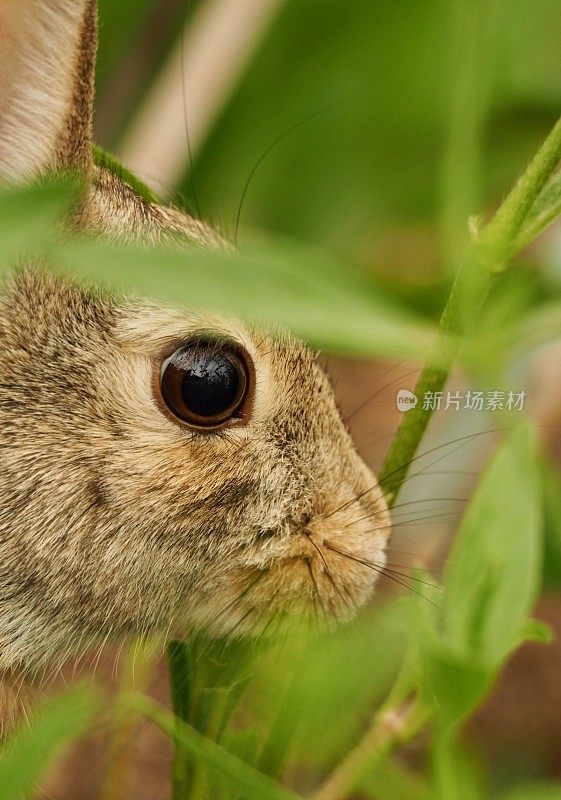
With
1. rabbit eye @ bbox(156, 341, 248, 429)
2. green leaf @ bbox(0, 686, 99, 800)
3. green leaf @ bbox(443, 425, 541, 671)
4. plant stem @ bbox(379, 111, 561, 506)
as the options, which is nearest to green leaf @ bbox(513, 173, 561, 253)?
plant stem @ bbox(379, 111, 561, 506)

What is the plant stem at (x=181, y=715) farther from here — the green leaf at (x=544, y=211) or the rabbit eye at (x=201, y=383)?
the green leaf at (x=544, y=211)

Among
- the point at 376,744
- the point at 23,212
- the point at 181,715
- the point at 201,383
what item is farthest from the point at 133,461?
the point at 23,212

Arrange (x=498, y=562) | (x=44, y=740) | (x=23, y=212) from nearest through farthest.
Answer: (x=23, y=212) < (x=44, y=740) < (x=498, y=562)

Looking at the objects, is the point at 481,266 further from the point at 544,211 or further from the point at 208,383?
Result: the point at 208,383

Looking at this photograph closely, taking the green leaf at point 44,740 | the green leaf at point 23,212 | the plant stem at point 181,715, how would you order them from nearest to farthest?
the green leaf at point 23,212, the green leaf at point 44,740, the plant stem at point 181,715

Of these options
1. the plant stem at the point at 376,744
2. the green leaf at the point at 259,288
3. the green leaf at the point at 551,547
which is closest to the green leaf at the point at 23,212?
the green leaf at the point at 259,288

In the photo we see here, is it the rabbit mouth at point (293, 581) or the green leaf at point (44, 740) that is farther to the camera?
the rabbit mouth at point (293, 581)

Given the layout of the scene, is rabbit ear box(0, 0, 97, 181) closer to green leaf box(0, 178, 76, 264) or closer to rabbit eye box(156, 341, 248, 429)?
rabbit eye box(156, 341, 248, 429)
